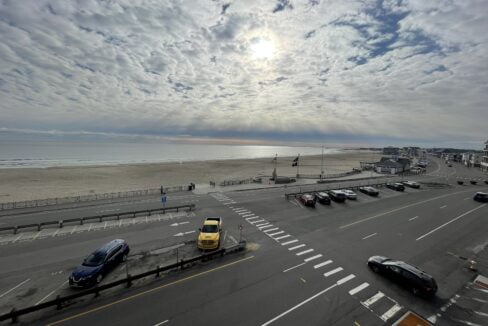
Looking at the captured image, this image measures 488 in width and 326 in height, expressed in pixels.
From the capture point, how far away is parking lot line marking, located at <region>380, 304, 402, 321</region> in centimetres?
1002

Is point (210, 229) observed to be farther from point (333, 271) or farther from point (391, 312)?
point (391, 312)

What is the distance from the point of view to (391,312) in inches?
407

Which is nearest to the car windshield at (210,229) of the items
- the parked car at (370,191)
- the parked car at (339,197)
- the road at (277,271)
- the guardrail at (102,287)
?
the road at (277,271)

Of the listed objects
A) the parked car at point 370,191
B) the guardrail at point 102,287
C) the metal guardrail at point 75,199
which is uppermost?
the guardrail at point 102,287

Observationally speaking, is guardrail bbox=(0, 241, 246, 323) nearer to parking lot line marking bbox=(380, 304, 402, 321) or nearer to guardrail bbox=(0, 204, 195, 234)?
parking lot line marking bbox=(380, 304, 402, 321)

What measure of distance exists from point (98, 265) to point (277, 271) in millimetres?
10951

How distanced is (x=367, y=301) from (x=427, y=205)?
27.7 metres

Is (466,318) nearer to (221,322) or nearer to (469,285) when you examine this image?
(469,285)

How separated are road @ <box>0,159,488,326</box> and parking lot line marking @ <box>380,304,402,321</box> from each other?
0.05 meters

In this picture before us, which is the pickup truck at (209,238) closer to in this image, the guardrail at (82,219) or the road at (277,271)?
the road at (277,271)

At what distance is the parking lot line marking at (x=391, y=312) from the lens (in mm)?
10016

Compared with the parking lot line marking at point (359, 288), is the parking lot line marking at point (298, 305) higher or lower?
higher

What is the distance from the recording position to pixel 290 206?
28.7 metres

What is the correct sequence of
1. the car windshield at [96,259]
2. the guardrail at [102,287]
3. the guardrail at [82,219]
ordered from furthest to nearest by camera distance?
the guardrail at [82,219] → the car windshield at [96,259] → the guardrail at [102,287]
